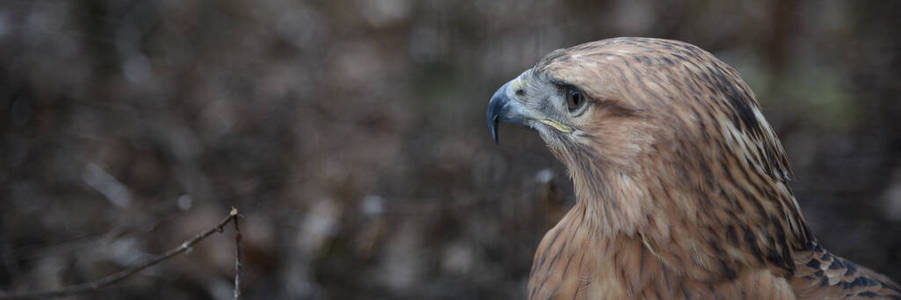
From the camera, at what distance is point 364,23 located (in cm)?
641

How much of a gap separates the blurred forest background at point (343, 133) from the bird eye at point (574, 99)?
1.70 m

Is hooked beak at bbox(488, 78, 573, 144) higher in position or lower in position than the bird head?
higher

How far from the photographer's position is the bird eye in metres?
2.15

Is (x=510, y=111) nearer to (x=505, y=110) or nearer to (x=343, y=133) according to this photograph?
(x=505, y=110)

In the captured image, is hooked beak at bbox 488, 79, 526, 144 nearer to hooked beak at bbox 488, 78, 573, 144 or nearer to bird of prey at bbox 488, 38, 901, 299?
hooked beak at bbox 488, 78, 573, 144

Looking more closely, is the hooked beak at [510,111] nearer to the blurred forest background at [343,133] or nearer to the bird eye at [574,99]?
the bird eye at [574,99]

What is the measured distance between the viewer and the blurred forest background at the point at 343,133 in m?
4.44

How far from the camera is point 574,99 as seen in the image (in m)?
2.18

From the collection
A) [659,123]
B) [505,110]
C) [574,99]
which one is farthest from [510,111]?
[659,123]

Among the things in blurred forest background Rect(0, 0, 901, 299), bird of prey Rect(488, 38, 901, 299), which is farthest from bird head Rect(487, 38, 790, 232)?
blurred forest background Rect(0, 0, 901, 299)

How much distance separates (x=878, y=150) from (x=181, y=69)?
554 centimetres

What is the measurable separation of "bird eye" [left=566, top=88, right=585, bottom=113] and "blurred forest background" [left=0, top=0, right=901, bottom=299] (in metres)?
1.70

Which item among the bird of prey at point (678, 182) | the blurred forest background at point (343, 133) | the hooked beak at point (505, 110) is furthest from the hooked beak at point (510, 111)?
the blurred forest background at point (343, 133)


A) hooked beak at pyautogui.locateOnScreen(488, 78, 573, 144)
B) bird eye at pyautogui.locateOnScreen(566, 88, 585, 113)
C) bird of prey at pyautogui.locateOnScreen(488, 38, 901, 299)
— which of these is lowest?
bird of prey at pyautogui.locateOnScreen(488, 38, 901, 299)
